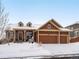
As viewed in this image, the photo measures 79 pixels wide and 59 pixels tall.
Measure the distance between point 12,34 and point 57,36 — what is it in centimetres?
1120

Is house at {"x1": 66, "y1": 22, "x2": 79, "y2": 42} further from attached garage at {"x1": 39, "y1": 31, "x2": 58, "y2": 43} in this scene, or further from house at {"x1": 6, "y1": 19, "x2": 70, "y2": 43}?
attached garage at {"x1": 39, "y1": 31, "x2": 58, "y2": 43}

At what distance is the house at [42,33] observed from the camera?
3862cm

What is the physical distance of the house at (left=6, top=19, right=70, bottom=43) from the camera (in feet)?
127

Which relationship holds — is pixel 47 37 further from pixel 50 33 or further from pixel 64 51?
pixel 64 51

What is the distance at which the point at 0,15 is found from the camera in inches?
690

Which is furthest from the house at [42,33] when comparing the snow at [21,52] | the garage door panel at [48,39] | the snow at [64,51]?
the snow at [21,52]

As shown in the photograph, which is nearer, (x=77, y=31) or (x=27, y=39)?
(x=27, y=39)

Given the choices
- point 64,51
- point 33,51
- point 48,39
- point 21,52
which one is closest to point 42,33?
point 48,39

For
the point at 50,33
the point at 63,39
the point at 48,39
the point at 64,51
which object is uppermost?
the point at 50,33

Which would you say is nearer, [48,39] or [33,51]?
[33,51]

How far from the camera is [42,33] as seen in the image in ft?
127

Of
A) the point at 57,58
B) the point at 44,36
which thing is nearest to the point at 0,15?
the point at 57,58

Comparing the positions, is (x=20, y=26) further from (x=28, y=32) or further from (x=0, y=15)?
(x=0, y=15)

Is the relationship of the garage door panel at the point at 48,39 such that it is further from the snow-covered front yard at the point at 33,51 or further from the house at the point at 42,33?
the snow-covered front yard at the point at 33,51
